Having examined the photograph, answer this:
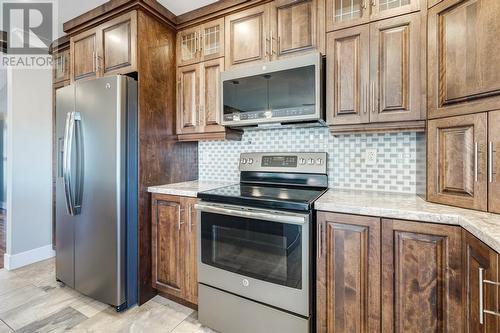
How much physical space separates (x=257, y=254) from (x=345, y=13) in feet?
5.42

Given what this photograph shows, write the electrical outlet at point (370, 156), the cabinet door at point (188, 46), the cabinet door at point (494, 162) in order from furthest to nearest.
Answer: the cabinet door at point (188, 46)
the electrical outlet at point (370, 156)
the cabinet door at point (494, 162)

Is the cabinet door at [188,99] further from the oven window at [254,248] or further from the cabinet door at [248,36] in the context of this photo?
the oven window at [254,248]

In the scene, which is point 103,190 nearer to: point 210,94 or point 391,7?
point 210,94

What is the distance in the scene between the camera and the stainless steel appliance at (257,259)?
136 centimetres

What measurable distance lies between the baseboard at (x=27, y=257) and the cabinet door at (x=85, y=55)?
6.59 feet

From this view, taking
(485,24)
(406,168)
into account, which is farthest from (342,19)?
(406,168)

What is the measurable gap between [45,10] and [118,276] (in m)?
2.46

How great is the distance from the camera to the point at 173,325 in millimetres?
1742

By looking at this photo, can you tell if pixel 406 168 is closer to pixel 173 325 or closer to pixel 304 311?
pixel 304 311

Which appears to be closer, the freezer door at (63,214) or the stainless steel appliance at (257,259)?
the stainless steel appliance at (257,259)

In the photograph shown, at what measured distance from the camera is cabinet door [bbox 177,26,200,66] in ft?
7.09

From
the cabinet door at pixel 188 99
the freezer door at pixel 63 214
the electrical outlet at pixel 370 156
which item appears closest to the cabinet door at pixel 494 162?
the electrical outlet at pixel 370 156

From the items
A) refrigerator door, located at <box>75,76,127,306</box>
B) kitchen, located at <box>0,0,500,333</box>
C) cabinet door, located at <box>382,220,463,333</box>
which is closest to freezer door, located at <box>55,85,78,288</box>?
kitchen, located at <box>0,0,500,333</box>

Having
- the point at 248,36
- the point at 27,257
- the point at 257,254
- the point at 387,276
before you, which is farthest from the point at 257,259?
the point at 27,257
